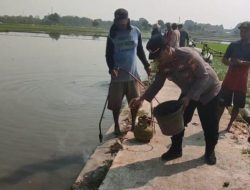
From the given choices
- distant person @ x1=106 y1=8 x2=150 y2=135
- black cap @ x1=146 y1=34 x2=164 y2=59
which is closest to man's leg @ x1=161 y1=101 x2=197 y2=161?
black cap @ x1=146 y1=34 x2=164 y2=59

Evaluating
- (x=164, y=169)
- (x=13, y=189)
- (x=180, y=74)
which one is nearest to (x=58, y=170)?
(x=13, y=189)

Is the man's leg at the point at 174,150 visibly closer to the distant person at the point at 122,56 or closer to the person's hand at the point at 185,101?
the person's hand at the point at 185,101

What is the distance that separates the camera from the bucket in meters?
5.21

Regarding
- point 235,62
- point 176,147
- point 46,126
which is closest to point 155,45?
point 176,147

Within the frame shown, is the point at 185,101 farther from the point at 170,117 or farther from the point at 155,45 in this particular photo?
the point at 155,45

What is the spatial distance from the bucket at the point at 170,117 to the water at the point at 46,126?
1748mm

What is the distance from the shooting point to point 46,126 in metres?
9.08

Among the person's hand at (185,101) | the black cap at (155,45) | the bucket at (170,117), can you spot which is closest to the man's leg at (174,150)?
the bucket at (170,117)

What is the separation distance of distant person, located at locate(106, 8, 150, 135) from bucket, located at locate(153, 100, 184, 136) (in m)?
1.27

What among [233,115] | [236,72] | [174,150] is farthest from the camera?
[233,115]

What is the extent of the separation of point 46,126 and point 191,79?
15.2ft

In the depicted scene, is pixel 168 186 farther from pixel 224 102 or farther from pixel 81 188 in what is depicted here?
pixel 224 102

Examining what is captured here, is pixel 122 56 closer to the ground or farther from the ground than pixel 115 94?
farther from the ground

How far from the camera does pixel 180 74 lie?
204 inches
